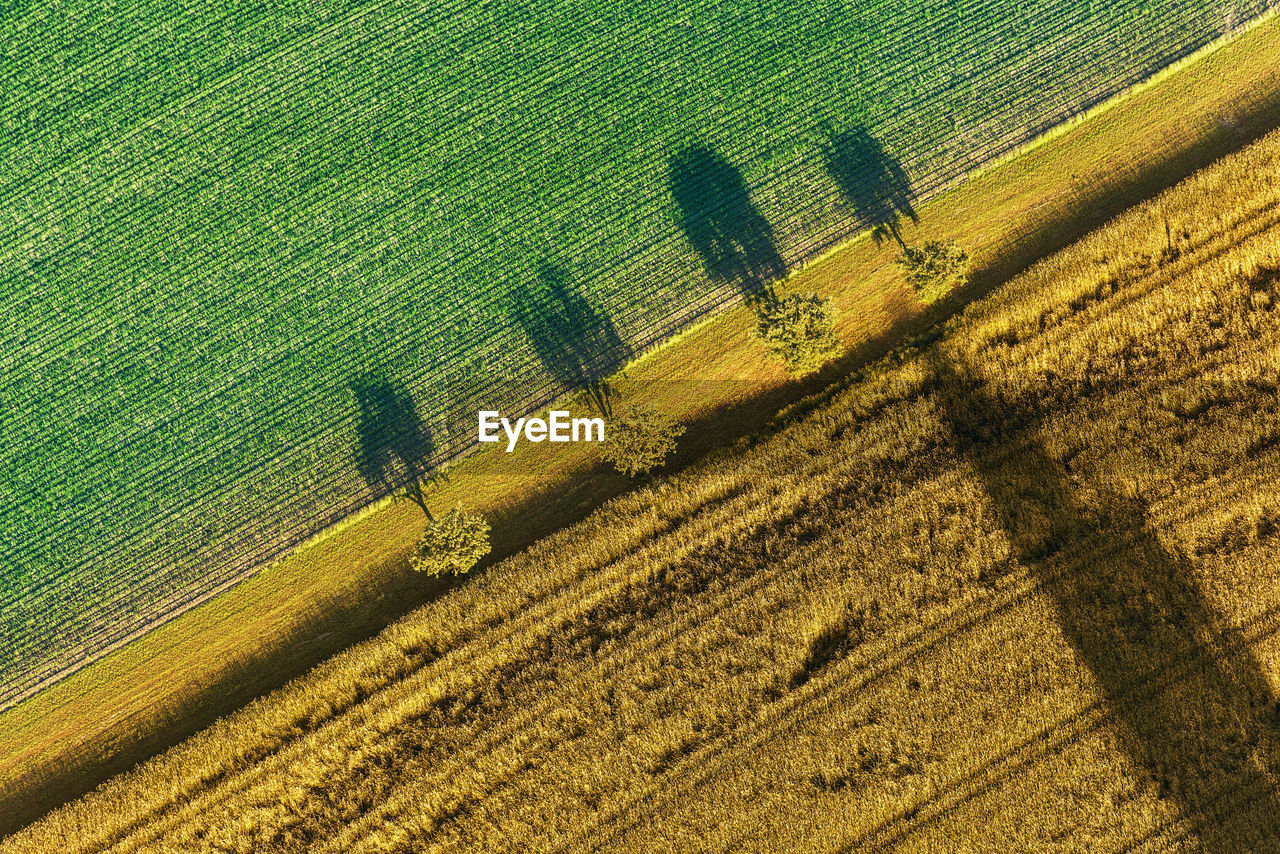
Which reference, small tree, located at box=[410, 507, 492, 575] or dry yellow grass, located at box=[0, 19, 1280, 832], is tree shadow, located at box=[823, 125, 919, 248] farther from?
small tree, located at box=[410, 507, 492, 575]

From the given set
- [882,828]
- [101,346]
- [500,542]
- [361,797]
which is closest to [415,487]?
[500,542]

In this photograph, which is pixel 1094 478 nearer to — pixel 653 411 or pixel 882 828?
pixel 882 828

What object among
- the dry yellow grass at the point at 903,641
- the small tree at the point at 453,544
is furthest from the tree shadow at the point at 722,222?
the small tree at the point at 453,544

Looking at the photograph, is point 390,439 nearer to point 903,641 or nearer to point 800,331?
point 800,331

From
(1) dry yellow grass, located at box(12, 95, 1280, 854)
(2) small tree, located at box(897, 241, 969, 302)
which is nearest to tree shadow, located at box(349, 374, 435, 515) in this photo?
(1) dry yellow grass, located at box(12, 95, 1280, 854)

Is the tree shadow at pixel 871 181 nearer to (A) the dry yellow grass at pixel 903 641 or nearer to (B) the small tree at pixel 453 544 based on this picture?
(A) the dry yellow grass at pixel 903 641

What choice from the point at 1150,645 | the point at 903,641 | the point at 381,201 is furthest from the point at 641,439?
the point at 1150,645
